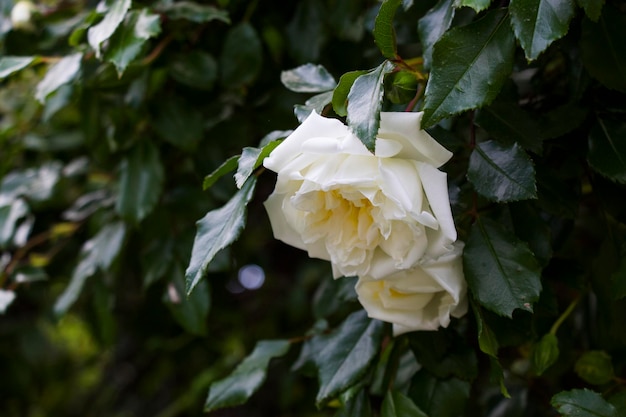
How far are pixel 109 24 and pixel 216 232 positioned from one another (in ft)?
0.95

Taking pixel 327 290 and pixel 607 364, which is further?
pixel 327 290

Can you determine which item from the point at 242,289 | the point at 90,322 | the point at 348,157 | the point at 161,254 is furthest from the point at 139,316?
the point at 348,157

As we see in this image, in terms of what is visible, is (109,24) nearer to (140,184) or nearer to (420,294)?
(140,184)

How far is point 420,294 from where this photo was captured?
2.00 feet

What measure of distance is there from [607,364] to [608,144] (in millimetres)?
257

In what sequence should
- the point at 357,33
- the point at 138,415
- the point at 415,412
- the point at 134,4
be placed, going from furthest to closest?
the point at 138,415, the point at 357,33, the point at 134,4, the point at 415,412

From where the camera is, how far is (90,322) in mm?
1344

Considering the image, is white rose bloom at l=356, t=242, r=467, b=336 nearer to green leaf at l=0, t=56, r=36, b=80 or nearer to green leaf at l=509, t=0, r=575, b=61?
green leaf at l=509, t=0, r=575, b=61

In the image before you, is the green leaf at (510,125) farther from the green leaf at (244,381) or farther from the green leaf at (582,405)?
the green leaf at (244,381)

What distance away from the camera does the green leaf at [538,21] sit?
509mm

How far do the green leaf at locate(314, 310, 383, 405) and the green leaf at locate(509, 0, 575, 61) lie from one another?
34 centimetres

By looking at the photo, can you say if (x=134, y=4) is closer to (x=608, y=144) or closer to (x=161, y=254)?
(x=161, y=254)

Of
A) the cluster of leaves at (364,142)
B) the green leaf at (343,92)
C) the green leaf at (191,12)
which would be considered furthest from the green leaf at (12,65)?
the green leaf at (343,92)

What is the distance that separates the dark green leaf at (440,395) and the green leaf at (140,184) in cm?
45
